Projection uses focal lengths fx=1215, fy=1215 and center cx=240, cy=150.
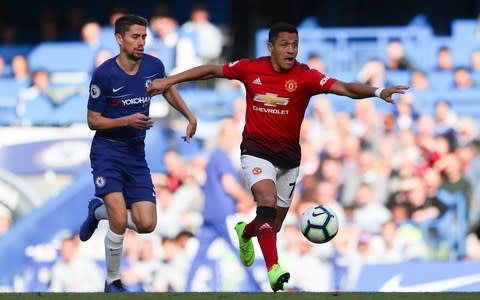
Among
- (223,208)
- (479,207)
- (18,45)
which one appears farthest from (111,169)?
(18,45)

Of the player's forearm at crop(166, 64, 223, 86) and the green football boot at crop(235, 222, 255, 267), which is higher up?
the player's forearm at crop(166, 64, 223, 86)

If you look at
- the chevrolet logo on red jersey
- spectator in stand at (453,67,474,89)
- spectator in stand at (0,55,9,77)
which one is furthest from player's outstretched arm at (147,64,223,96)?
spectator in stand at (0,55,9,77)

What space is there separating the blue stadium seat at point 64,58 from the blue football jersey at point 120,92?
687cm

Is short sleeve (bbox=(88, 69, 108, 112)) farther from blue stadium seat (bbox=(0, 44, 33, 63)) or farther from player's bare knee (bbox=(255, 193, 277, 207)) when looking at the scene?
blue stadium seat (bbox=(0, 44, 33, 63))

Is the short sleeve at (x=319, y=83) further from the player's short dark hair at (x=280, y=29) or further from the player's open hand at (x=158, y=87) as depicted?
the player's open hand at (x=158, y=87)

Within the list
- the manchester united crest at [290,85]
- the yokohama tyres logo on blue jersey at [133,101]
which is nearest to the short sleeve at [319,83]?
the manchester united crest at [290,85]

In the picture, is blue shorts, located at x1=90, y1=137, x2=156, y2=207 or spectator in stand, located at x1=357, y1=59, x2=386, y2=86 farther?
spectator in stand, located at x1=357, y1=59, x2=386, y2=86

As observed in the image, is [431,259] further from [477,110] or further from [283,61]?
[283,61]

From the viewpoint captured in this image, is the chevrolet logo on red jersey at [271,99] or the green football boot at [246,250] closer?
the chevrolet logo on red jersey at [271,99]

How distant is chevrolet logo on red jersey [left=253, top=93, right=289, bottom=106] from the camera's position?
9.65 m

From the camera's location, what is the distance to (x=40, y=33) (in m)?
17.7

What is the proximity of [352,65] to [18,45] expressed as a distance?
4.88 m

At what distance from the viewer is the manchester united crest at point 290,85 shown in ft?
31.6
